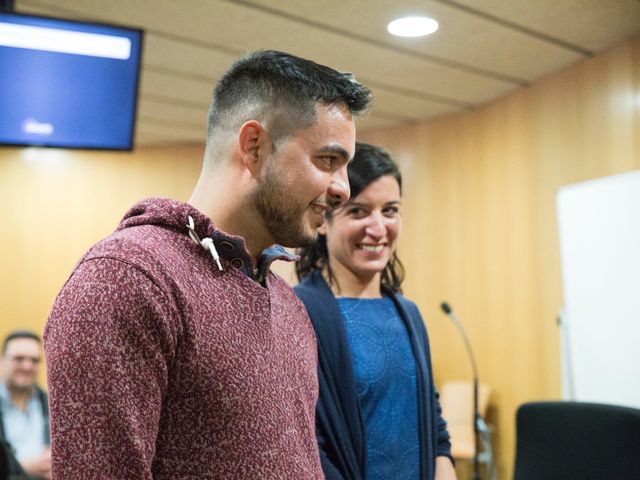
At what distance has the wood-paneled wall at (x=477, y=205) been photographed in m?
4.15

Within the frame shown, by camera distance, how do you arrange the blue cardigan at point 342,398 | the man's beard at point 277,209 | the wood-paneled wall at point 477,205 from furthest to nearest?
the wood-paneled wall at point 477,205
the blue cardigan at point 342,398
the man's beard at point 277,209

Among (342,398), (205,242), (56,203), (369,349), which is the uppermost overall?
(56,203)

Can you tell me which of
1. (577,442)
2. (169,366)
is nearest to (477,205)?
(577,442)

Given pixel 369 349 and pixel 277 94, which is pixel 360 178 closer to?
pixel 369 349

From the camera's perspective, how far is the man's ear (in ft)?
3.55

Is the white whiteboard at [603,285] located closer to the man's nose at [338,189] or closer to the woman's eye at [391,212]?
the woman's eye at [391,212]

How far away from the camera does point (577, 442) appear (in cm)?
201

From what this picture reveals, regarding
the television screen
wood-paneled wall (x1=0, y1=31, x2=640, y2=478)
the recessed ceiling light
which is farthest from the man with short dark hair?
wood-paneled wall (x1=0, y1=31, x2=640, y2=478)

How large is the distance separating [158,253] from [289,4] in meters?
2.48

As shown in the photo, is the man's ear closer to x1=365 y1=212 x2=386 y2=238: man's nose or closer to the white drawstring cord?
the white drawstring cord

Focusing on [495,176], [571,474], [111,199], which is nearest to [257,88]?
[571,474]

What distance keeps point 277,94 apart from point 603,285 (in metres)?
2.90

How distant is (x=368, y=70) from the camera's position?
4.11m

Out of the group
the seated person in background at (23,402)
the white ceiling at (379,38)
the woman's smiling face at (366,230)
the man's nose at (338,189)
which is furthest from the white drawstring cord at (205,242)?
the seated person in background at (23,402)
